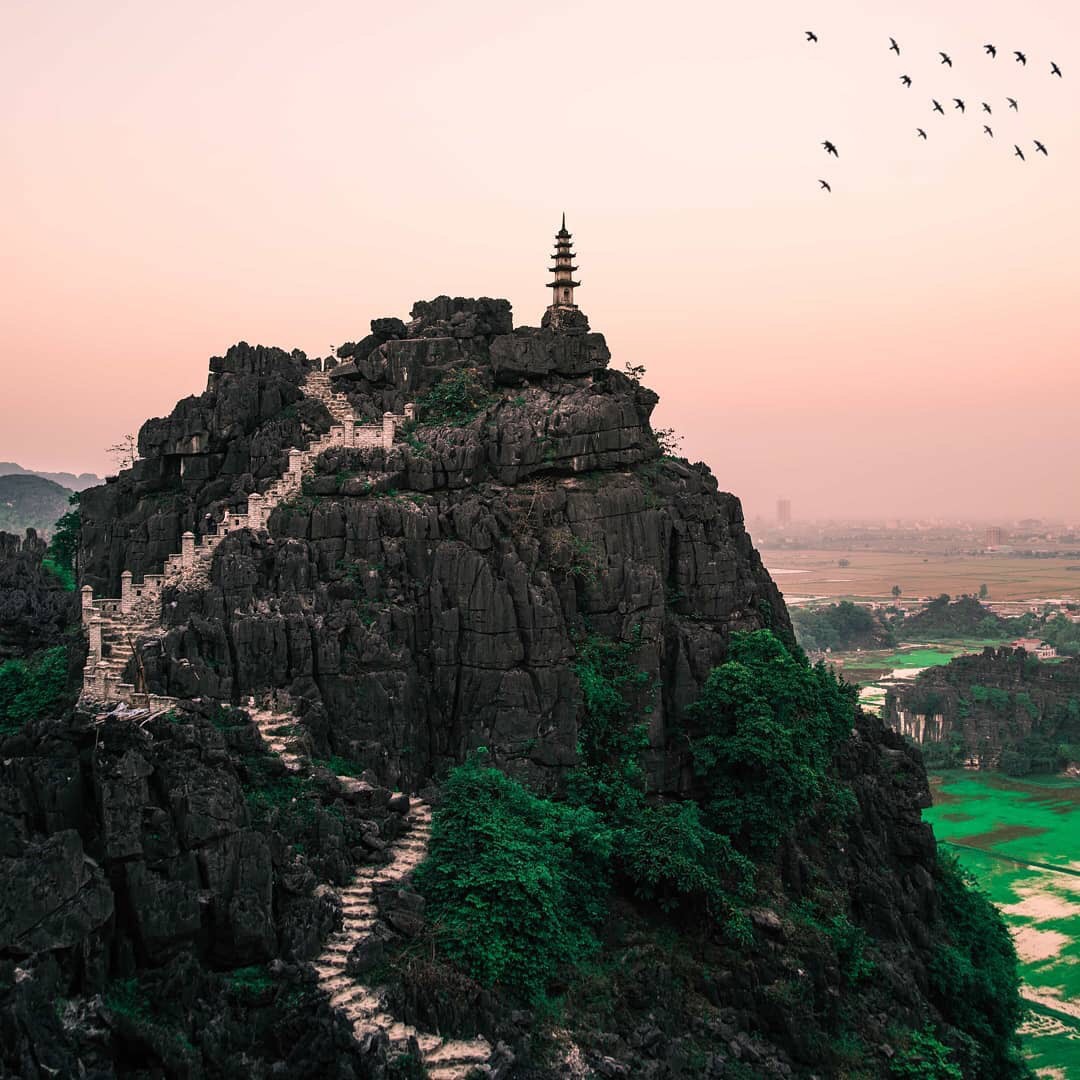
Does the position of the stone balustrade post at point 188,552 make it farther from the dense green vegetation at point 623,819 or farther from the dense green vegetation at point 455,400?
the dense green vegetation at point 623,819

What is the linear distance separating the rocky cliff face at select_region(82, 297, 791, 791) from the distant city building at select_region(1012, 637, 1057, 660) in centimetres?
12187

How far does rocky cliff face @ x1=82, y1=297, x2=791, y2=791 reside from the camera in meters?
40.8

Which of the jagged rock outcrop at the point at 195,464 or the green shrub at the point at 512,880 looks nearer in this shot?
the green shrub at the point at 512,880

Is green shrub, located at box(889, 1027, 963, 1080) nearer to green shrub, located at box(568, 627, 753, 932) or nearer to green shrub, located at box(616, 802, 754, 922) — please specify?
green shrub, located at box(568, 627, 753, 932)

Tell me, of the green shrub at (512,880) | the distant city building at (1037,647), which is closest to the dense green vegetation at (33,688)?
the green shrub at (512,880)

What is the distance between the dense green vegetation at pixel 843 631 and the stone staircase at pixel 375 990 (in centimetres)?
13862

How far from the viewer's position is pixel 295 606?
41219 mm

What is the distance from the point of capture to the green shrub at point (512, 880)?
1233 inches

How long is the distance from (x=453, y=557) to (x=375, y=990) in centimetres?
1758

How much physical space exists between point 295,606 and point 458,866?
12.4 m

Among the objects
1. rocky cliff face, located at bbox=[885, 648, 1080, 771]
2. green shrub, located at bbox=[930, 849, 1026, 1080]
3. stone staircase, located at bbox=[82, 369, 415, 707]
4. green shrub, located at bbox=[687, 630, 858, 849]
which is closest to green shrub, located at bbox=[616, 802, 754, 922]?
green shrub, located at bbox=[687, 630, 858, 849]

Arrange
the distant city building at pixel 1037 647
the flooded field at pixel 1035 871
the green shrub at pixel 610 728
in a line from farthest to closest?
the distant city building at pixel 1037 647
the flooded field at pixel 1035 871
the green shrub at pixel 610 728

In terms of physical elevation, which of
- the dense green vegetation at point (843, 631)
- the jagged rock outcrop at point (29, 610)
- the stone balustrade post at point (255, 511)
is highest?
the stone balustrade post at point (255, 511)

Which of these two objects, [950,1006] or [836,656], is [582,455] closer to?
[950,1006]
